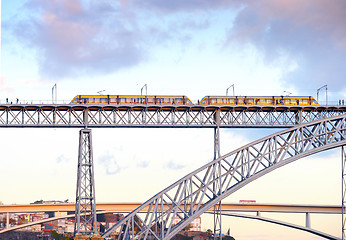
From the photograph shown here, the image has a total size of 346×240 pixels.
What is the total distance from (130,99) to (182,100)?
6.08m

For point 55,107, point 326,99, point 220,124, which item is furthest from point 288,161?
point 55,107

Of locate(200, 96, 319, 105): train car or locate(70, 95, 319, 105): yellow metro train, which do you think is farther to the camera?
locate(200, 96, 319, 105): train car

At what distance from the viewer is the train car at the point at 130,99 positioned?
81.9m

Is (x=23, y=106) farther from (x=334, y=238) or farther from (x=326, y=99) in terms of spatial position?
(x=334, y=238)

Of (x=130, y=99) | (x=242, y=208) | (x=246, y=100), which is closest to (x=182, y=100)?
(x=130, y=99)

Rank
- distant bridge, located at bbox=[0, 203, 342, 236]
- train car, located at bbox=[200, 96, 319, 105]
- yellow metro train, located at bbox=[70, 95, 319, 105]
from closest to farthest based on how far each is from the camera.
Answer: yellow metro train, located at bbox=[70, 95, 319, 105] < train car, located at bbox=[200, 96, 319, 105] < distant bridge, located at bbox=[0, 203, 342, 236]

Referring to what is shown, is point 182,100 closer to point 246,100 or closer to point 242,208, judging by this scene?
point 246,100

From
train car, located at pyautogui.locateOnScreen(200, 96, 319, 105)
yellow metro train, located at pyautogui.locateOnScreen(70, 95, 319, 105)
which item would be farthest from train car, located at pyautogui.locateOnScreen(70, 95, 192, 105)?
train car, located at pyautogui.locateOnScreen(200, 96, 319, 105)

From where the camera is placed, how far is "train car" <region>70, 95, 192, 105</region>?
81.9 meters

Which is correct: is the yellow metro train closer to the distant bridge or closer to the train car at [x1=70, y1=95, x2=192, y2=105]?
the train car at [x1=70, y1=95, x2=192, y2=105]

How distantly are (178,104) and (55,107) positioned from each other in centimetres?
1402

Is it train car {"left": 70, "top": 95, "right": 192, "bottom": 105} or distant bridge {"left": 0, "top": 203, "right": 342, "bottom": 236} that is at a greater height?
train car {"left": 70, "top": 95, "right": 192, "bottom": 105}

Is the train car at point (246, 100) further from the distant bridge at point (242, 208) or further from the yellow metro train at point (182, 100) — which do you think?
the distant bridge at point (242, 208)

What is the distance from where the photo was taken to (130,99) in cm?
8275
